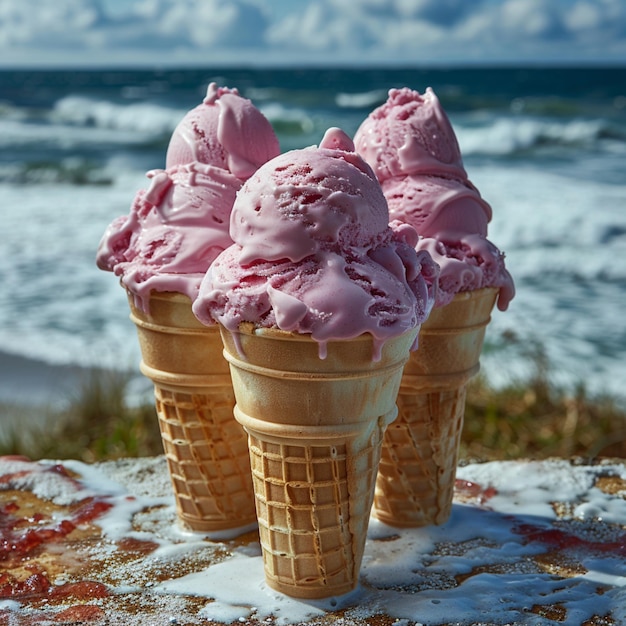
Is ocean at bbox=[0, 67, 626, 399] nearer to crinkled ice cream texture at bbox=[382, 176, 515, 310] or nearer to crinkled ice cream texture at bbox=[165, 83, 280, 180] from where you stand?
crinkled ice cream texture at bbox=[382, 176, 515, 310]

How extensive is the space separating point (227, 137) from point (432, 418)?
1.03 meters

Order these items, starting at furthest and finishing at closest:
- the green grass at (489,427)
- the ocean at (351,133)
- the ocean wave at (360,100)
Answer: the ocean wave at (360,100) → the ocean at (351,133) → the green grass at (489,427)

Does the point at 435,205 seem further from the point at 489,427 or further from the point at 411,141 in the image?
the point at 489,427

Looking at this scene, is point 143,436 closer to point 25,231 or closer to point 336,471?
point 336,471

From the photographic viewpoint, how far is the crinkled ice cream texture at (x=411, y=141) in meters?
2.54

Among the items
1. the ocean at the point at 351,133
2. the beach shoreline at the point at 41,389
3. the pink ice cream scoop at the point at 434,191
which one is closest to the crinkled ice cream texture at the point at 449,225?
the pink ice cream scoop at the point at 434,191

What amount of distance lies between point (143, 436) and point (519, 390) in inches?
94.5

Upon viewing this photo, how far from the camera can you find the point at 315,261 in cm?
202

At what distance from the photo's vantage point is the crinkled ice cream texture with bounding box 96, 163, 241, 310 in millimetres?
2354

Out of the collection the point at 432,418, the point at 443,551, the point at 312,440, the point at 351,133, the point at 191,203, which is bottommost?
the point at 351,133

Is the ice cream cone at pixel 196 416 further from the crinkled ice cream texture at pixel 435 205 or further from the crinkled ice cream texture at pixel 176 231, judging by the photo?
the crinkled ice cream texture at pixel 435 205

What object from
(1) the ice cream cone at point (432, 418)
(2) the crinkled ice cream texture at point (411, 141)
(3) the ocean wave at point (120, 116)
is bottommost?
(3) the ocean wave at point (120, 116)

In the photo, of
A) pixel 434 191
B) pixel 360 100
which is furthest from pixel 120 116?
pixel 434 191

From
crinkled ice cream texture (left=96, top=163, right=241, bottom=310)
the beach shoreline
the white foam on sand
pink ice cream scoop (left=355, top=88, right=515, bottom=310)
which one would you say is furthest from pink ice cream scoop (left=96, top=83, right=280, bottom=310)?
the beach shoreline
